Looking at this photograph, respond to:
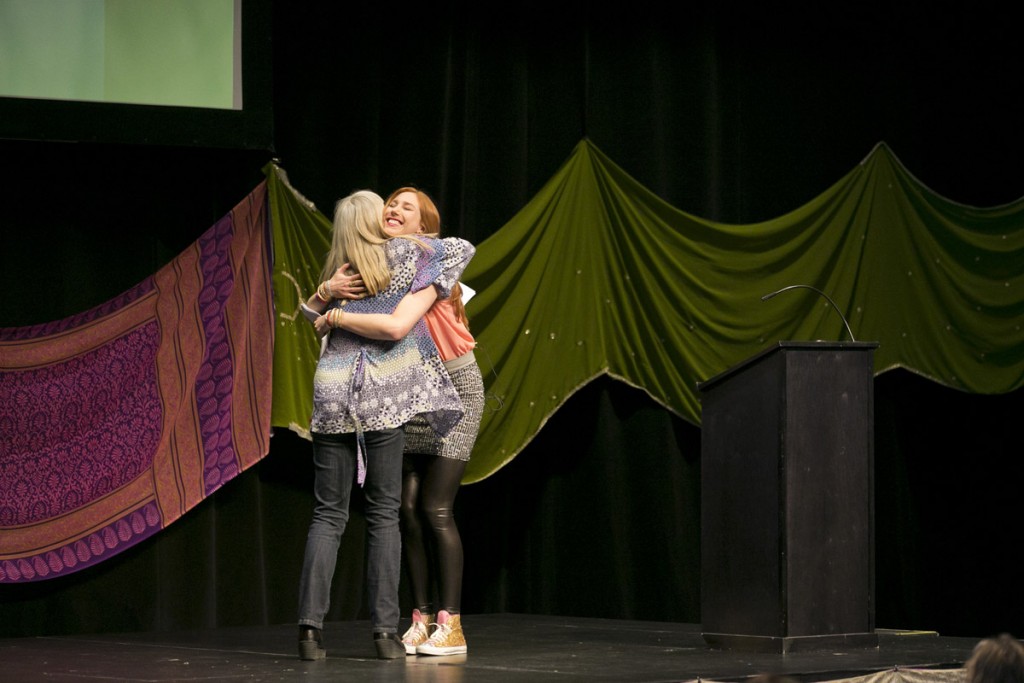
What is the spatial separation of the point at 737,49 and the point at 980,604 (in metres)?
2.56

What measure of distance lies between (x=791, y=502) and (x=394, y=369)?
1.17 meters

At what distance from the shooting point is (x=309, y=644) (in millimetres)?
3926

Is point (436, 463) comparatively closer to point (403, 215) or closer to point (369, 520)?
point (369, 520)

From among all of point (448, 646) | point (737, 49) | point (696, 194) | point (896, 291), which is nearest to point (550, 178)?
point (696, 194)

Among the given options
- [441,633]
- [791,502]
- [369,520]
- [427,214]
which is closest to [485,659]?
[441,633]

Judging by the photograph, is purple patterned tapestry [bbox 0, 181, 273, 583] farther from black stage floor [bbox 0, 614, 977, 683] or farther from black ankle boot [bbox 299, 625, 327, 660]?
black ankle boot [bbox 299, 625, 327, 660]

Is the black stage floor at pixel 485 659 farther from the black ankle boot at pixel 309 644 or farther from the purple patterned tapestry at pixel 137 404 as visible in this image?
the purple patterned tapestry at pixel 137 404

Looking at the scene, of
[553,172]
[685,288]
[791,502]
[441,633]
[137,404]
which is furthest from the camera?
[553,172]

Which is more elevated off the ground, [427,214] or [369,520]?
[427,214]

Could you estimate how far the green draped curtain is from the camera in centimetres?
566

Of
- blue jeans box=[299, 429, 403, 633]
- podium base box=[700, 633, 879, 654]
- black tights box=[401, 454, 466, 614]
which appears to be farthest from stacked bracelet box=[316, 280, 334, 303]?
podium base box=[700, 633, 879, 654]

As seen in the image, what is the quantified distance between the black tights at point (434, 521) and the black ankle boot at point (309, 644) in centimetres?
36

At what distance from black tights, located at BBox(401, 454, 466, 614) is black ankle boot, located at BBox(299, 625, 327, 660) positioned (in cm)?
36

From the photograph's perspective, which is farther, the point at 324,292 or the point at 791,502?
the point at 791,502
